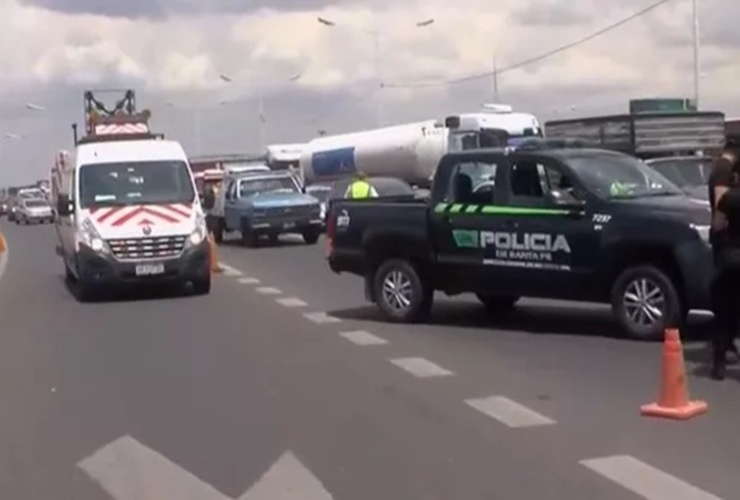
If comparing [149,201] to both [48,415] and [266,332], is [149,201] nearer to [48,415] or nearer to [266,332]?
[266,332]

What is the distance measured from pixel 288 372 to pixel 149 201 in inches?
394

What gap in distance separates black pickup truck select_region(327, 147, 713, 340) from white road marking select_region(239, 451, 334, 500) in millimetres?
5864

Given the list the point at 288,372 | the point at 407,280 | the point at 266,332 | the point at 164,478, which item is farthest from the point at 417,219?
the point at 164,478

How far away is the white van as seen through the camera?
2280 centimetres

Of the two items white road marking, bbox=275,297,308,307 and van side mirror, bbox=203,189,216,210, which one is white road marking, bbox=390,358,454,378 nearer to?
white road marking, bbox=275,297,308,307

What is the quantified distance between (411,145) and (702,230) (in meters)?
37.2

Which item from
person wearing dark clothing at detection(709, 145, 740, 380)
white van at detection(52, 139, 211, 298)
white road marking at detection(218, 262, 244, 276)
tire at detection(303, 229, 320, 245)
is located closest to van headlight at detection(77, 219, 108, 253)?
white van at detection(52, 139, 211, 298)

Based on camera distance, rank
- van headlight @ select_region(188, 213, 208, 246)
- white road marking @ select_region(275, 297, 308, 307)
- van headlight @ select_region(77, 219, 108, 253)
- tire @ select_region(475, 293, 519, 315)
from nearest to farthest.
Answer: tire @ select_region(475, 293, 519, 315), white road marking @ select_region(275, 297, 308, 307), van headlight @ select_region(77, 219, 108, 253), van headlight @ select_region(188, 213, 208, 246)

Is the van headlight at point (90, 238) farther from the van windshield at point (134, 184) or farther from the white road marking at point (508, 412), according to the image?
the white road marking at point (508, 412)

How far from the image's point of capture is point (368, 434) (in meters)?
10.5

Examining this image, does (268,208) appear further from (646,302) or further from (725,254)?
(725,254)

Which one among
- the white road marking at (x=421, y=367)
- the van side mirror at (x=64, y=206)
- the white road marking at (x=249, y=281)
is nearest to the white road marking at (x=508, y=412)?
the white road marking at (x=421, y=367)

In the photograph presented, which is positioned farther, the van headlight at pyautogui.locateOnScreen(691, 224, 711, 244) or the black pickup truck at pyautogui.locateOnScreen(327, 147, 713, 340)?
the black pickup truck at pyautogui.locateOnScreen(327, 147, 713, 340)

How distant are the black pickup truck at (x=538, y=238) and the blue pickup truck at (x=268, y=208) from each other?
1933 centimetres
